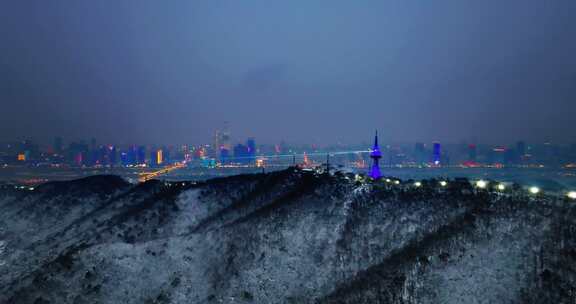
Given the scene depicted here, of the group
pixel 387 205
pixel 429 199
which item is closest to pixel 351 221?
pixel 387 205

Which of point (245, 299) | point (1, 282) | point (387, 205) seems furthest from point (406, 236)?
point (1, 282)

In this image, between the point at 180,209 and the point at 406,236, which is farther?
the point at 180,209

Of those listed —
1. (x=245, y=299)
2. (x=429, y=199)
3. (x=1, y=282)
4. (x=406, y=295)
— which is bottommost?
(x=1, y=282)

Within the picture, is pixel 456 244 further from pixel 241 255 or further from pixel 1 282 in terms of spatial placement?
pixel 1 282

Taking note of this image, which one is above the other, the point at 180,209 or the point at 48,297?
the point at 180,209

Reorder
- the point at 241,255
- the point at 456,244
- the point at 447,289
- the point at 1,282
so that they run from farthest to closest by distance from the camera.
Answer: the point at 1,282 < the point at 241,255 < the point at 456,244 < the point at 447,289

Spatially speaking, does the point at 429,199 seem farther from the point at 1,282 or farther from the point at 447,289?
the point at 1,282

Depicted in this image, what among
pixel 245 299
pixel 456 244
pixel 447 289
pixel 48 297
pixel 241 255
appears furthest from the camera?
pixel 241 255
